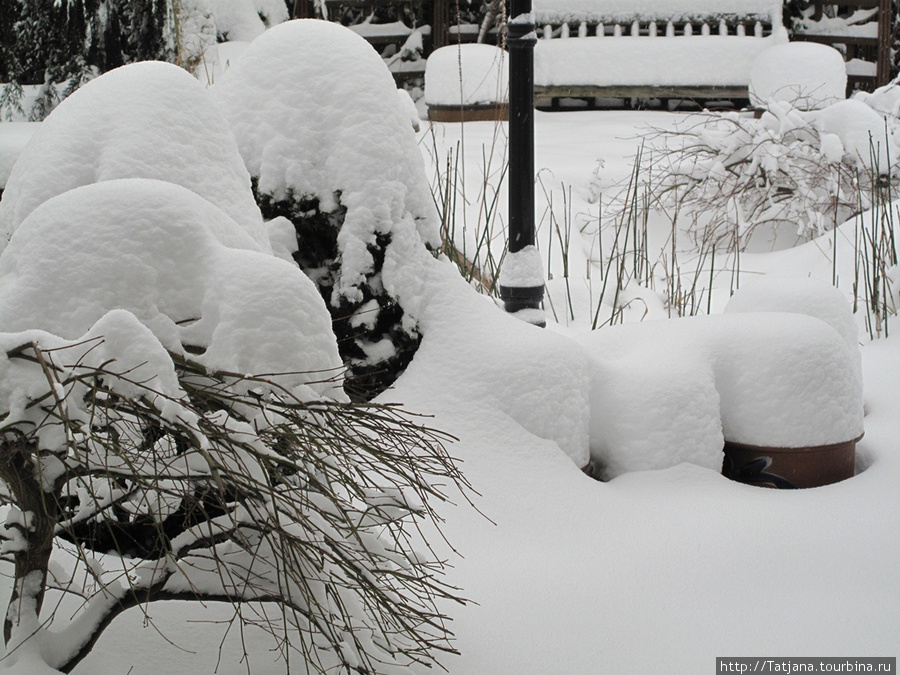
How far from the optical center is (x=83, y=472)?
103 centimetres

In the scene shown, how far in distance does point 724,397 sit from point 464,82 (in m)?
4.92

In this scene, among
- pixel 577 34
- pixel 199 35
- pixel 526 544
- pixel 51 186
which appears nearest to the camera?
pixel 51 186

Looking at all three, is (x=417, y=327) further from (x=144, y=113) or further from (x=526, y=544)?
(x=144, y=113)

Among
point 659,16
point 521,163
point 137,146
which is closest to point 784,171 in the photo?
point 521,163

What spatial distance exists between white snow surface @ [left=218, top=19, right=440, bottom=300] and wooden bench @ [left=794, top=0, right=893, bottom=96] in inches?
262

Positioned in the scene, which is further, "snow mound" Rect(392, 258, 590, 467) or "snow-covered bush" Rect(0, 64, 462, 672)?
"snow mound" Rect(392, 258, 590, 467)

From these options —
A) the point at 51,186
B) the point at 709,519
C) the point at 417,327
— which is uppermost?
the point at 51,186

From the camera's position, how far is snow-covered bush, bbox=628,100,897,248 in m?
4.66

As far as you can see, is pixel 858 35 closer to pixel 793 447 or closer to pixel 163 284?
pixel 793 447

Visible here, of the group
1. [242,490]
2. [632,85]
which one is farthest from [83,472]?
[632,85]

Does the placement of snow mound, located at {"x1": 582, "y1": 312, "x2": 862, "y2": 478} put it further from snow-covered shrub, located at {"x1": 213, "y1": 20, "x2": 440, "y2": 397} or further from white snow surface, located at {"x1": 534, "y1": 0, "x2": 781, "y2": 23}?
white snow surface, located at {"x1": 534, "y1": 0, "x2": 781, "y2": 23}

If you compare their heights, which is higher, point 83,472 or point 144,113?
point 144,113

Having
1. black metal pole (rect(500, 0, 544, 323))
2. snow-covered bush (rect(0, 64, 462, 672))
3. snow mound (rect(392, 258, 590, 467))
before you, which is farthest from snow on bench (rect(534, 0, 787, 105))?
snow-covered bush (rect(0, 64, 462, 672))

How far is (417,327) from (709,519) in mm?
742
